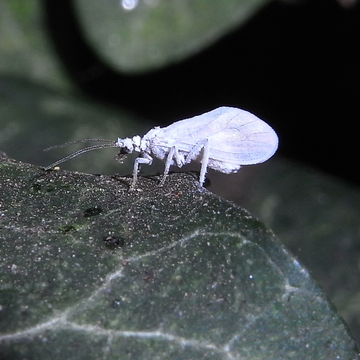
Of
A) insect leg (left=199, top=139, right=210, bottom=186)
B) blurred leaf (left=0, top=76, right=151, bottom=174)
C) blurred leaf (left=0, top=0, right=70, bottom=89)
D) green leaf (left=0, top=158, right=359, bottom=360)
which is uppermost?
blurred leaf (left=0, top=0, right=70, bottom=89)

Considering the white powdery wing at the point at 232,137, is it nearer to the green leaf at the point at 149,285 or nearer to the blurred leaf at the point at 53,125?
the blurred leaf at the point at 53,125

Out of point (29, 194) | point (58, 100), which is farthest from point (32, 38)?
point (29, 194)

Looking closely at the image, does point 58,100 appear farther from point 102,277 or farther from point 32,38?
point 102,277

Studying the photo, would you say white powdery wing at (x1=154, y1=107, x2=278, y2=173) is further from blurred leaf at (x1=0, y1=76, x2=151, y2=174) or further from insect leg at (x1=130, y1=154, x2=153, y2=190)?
blurred leaf at (x1=0, y1=76, x2=151, y2=174)

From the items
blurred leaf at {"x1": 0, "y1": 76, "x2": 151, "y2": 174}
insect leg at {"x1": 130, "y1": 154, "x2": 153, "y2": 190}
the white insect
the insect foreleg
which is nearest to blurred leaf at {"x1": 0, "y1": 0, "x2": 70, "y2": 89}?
blurred leaf at {"x1": 0, "y1": 76, "x2": 151, "y2": 174}

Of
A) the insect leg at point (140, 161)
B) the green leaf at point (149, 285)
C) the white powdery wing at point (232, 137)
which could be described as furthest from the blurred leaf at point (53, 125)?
the green leaf at point (149, 285)
